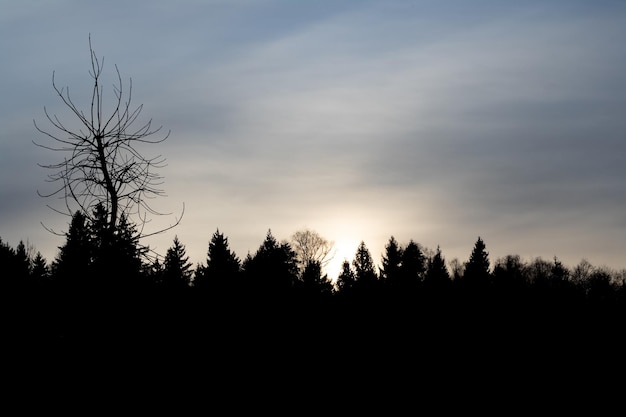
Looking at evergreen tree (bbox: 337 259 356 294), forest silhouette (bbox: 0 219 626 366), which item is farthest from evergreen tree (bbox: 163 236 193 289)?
evergreen tree (bbox: 337 259 356 294)

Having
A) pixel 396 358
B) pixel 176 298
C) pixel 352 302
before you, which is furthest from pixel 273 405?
pixel 352 302

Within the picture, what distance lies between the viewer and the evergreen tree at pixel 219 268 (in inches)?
2060

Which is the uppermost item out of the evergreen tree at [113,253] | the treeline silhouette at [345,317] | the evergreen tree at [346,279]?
the evergreen tree at [346,279]

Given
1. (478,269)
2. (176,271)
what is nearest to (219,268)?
(176,271)

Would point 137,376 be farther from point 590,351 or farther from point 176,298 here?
point 590,351

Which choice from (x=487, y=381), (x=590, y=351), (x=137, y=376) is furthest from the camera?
(x=590, y=351)

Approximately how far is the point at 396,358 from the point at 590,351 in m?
17.4

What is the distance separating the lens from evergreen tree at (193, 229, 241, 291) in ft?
172

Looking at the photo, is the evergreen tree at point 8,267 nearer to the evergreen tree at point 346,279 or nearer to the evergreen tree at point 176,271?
the evergreen tree at point 176,271

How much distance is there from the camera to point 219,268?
54219mm

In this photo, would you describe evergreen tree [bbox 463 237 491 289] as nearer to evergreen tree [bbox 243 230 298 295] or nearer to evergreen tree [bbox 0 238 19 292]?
evergreen tree [bbox 243 230 298 295]

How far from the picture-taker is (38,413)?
41.6 ft

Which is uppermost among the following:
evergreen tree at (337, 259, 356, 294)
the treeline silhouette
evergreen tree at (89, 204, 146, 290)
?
evergreen tree at (337, 259, 356, 294)

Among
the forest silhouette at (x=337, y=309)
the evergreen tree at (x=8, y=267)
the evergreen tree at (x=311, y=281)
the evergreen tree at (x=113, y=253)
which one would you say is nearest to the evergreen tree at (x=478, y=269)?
the forest silhouette at (x=337, y=309)
